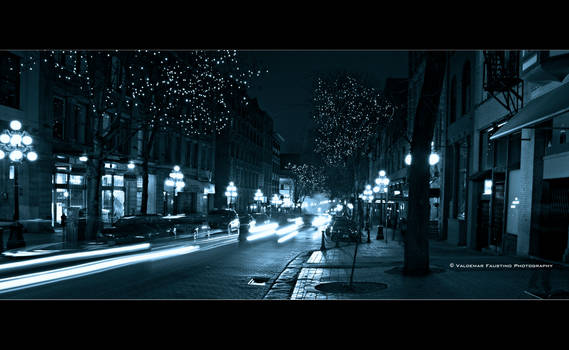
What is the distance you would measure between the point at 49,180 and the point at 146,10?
21.6 metres

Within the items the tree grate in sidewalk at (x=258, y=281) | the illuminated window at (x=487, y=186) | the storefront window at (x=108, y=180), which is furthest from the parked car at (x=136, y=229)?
the illuminated window at (x=487, y=186)

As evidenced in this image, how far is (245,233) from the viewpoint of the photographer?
88.8 ft

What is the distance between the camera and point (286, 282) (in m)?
12.1

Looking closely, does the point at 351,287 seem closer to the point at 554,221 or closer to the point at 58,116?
the point at 554,221

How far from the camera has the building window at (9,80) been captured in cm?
2269

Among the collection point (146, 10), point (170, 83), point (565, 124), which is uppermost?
point (170, 83)

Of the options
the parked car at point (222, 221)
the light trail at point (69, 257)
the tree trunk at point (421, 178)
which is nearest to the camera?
the tree trunk at point (421, 178)

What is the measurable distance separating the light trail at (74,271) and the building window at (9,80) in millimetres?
12228

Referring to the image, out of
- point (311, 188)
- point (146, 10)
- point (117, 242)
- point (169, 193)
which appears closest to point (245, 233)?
point (117, 242)

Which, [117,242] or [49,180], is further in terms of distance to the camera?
[49,180]

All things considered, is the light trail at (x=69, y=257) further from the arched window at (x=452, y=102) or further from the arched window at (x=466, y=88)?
the arched window at (x=452, y=102)

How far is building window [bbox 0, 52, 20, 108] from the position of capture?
22688mm

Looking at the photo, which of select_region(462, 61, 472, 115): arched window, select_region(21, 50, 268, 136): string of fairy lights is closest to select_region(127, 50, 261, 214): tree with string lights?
select_region(21, 50, 268, 136): string of fairy lights
